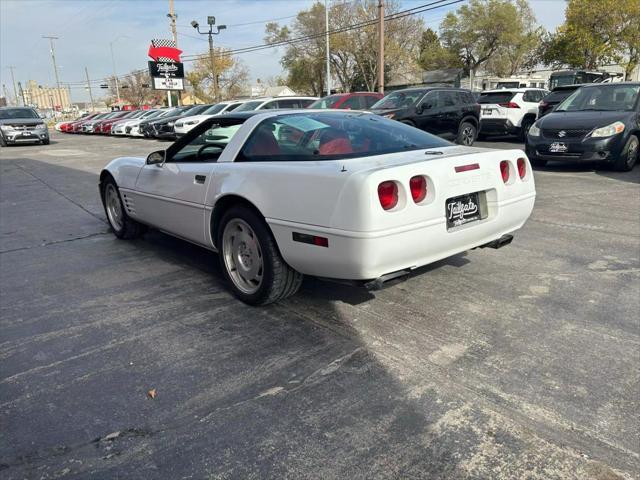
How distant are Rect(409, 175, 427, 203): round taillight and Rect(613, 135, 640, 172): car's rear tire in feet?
24.3

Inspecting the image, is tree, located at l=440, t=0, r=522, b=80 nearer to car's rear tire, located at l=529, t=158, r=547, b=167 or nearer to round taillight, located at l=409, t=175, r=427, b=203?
car's rear tire, located at l=529, t=158, r=547, b=167

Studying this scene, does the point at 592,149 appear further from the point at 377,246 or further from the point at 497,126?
the point at 377,246

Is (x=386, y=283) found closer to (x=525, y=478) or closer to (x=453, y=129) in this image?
(x=525, y=478)

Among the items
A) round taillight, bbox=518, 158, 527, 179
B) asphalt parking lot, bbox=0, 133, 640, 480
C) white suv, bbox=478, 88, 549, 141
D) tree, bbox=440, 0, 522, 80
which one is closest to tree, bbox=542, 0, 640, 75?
tree, bbox=440, 0, 522, 80

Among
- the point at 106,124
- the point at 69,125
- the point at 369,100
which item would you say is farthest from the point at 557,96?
the point at 69,125

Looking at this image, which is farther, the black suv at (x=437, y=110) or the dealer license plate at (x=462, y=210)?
the black suv at (x=437, y=110)

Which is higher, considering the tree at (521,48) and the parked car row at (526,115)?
the tree at (521,48)

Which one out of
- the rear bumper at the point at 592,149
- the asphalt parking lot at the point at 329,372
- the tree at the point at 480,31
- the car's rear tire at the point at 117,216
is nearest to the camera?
the asphalt parking lot at the point at 329,372

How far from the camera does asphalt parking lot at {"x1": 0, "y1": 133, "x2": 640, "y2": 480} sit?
2129mm

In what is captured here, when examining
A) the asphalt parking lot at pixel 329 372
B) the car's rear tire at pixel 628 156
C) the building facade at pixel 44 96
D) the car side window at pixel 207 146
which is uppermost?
the building facade at pixel 44 96

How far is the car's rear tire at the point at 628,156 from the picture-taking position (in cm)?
879

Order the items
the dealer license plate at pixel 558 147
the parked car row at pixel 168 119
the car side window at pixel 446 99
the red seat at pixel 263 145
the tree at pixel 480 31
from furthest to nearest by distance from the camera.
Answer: the tree at pixel 480 31, the parked car row at pixel 168 119, the car side window at pixel 446 99, the dealer license plate at pixel 558 147, the red seat at pixel 263 145

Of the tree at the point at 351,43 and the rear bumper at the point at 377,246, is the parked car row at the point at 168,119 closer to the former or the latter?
the rear bumper at the point at 377,246

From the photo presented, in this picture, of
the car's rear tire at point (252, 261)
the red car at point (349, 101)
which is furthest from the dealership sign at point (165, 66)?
the car's rear tire at point (252, 261)
